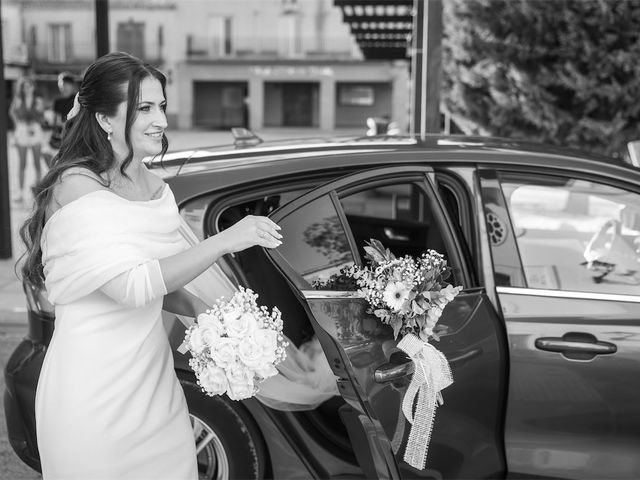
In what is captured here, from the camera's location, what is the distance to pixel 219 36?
45938 mm

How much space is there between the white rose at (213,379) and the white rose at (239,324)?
0.09 metres

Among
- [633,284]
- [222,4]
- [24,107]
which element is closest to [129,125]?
[633,284]

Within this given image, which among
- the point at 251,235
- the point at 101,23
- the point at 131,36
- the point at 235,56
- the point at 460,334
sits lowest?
the point at 460,334

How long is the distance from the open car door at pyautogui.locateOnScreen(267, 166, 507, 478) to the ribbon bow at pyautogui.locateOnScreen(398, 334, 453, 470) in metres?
0.04

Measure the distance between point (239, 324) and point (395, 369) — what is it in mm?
654

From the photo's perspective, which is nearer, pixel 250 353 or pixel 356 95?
pixel 250 353

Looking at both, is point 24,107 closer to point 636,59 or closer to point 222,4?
point 636,59

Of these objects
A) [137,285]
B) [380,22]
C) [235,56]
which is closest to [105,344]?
[137,285]

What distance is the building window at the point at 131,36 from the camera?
4628 centimetres

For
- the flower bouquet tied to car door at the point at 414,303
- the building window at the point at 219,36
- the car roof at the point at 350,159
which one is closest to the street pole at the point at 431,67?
the car roof at the point at 350,159

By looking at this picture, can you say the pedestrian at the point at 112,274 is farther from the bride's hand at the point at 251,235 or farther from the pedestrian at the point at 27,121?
the pedestrian at the point at 27,121

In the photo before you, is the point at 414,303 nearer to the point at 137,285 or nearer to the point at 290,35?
the point at 137,285

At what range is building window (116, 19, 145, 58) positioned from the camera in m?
46.3

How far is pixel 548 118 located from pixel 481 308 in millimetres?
6331
